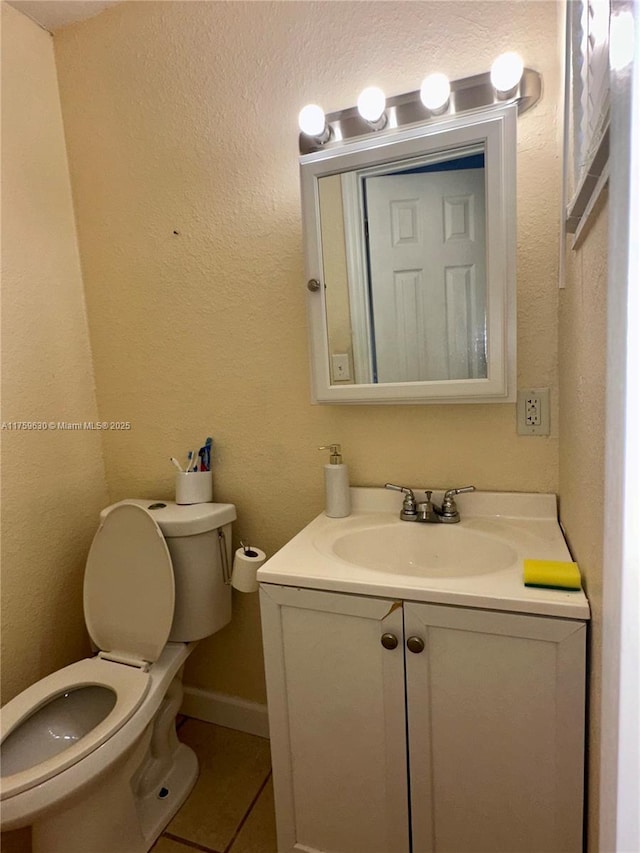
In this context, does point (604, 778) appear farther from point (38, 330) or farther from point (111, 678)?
point (38, 330)

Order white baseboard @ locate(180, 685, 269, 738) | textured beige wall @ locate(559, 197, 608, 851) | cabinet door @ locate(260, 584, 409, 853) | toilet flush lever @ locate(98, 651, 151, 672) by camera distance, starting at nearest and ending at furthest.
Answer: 1. textured beige wall @ locate(559, 197, 608, 851)
2. cabinet door @ locate(260, 584, 409, 853)
3. toilet flush lever @ locate(98, 651, 151, 672)
4. white baseboard @ locate(180, 685, 269, 738)

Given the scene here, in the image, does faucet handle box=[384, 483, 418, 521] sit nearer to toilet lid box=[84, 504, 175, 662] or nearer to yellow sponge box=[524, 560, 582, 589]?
yellow sponge box=[524, 560, 582, 589]

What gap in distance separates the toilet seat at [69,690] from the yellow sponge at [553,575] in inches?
39.0

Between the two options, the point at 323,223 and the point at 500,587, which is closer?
the point at 500,587

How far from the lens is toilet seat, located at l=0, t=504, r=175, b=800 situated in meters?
1.22

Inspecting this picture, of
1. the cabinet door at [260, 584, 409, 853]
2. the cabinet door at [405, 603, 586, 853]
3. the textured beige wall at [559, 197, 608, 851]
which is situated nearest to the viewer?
the textured beige wall at [559, 197, 608, 851]

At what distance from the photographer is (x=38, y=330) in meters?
1.48

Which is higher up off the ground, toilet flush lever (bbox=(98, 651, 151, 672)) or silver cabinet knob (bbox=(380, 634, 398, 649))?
silver cabinet knob (bbox=(380, 634, 398, 649))

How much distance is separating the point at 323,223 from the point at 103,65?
985mm

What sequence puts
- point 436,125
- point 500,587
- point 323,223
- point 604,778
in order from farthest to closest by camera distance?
point 323,223 < point 436,125 < point 500,587 < point 604,778

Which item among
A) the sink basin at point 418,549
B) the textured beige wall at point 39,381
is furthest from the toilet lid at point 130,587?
the sink basin at point 418,549

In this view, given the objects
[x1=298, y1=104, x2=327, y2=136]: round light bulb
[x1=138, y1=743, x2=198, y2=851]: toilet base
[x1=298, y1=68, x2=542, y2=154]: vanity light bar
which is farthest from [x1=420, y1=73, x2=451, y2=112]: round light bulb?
[x1=138, y1=743, x2=198, y2=851]: toilet base

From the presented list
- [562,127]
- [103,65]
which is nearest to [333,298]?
[562,127]

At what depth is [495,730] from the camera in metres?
0.85
